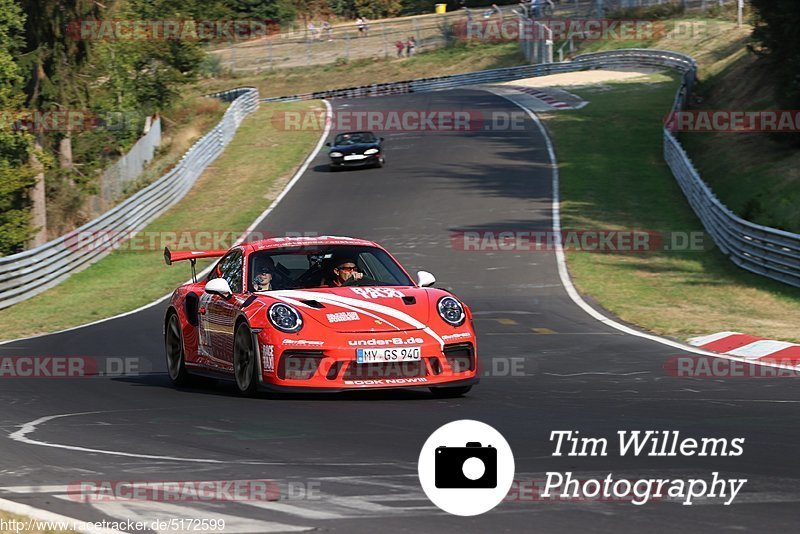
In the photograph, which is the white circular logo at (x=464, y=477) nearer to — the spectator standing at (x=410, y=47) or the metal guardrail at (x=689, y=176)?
the metal guardrail at (x=689, y=176)

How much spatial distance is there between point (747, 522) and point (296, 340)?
16.9 ft

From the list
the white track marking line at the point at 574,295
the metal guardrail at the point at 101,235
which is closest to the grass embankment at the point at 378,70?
the metal guardrail at the point at 101,235

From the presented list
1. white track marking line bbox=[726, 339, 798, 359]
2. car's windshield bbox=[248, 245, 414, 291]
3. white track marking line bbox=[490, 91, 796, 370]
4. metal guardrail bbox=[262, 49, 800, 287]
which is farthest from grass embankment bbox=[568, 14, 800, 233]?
car's windshield bbox=[248, 245, 414, 291]

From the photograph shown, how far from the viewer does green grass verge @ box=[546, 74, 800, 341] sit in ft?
62.6

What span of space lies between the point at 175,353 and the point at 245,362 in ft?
7.00

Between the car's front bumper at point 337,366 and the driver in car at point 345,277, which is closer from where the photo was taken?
the car's front bumper at point 337,366

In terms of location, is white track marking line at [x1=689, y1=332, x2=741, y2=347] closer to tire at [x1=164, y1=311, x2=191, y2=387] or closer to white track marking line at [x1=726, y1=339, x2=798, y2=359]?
white track marking line at [x1=726, y1=339, x2=798, y2=359]

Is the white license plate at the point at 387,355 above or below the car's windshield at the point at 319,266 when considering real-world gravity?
below

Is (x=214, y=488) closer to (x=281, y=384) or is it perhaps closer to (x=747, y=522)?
(x=747, y=522)

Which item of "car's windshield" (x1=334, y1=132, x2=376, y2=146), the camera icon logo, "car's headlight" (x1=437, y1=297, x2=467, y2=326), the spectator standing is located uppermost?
the spectator standing

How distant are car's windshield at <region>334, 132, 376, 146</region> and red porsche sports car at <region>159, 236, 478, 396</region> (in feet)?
93.4

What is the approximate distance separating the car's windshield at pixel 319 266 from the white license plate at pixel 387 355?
4.75ft

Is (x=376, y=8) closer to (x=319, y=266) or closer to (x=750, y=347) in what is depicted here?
(x=750, y=347)

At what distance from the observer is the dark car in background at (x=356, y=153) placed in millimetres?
39625
